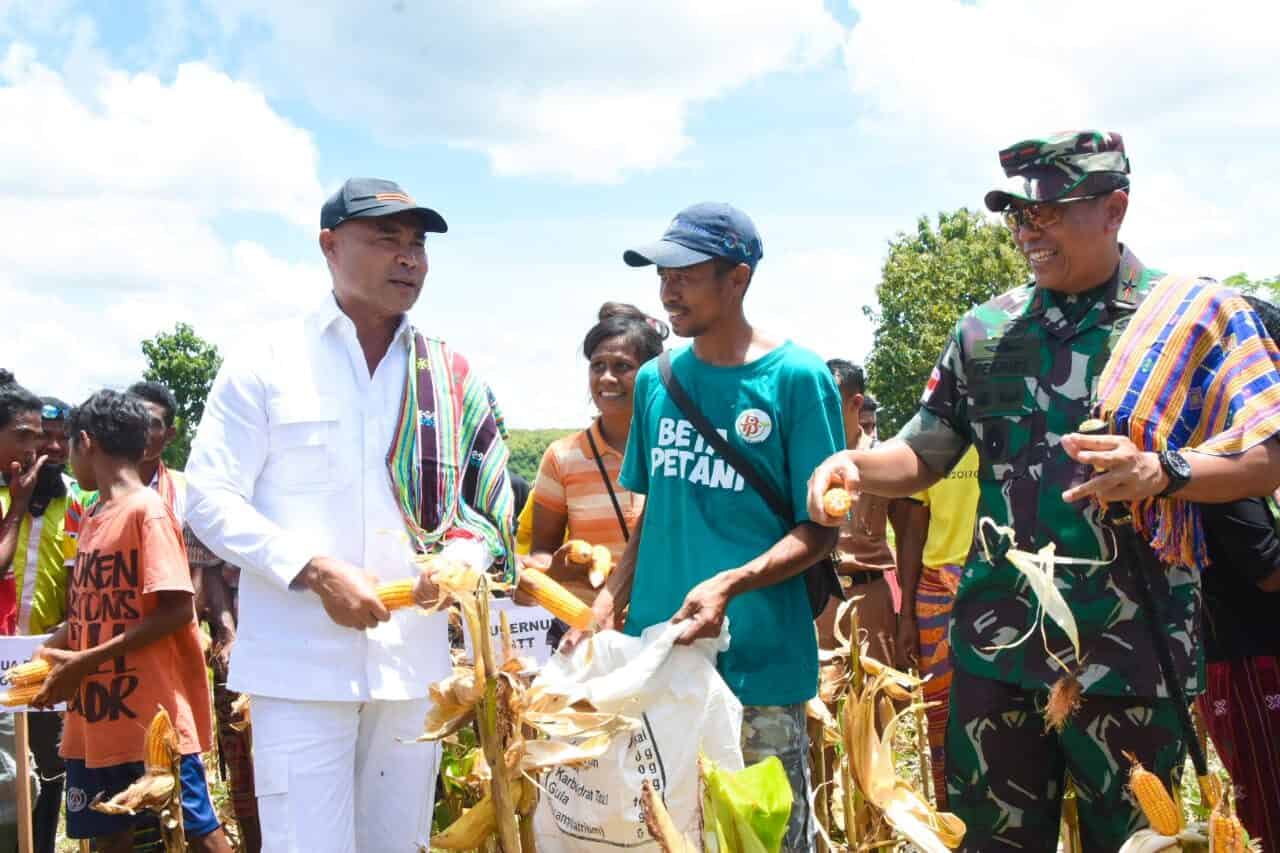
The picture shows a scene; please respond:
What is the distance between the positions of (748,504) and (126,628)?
219cm

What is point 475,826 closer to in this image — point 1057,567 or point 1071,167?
point 1057,567

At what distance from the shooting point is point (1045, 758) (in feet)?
8.54

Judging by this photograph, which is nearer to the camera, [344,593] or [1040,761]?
[1040,761]

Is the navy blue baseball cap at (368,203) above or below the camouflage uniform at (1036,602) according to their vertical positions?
above

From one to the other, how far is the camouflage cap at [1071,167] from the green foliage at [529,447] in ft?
126

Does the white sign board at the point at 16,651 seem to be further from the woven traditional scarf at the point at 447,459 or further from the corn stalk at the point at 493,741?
the corn stalk at the point at 493,741

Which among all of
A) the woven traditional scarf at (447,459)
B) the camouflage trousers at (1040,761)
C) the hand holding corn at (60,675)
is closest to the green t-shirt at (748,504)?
the camouflage trousers at (1040,761)

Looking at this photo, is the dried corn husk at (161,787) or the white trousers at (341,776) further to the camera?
the dried corn husk at (161,787)

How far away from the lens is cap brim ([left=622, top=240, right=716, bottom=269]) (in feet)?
9.45

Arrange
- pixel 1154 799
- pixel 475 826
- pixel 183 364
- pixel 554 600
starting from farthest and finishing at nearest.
Result: 1. pixel 183 364
2. pixel 554 600
3. pixel 475 826
4. pixel 1154 799

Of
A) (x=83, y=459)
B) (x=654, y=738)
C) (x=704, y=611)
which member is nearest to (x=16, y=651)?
(x=83, y=459)

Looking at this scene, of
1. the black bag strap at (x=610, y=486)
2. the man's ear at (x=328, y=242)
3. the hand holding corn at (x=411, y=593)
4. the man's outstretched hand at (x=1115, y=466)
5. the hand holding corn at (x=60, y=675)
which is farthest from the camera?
the black bag strap at (x=610, y=486)

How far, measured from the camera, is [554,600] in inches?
107

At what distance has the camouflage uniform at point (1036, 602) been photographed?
8.06 feet
